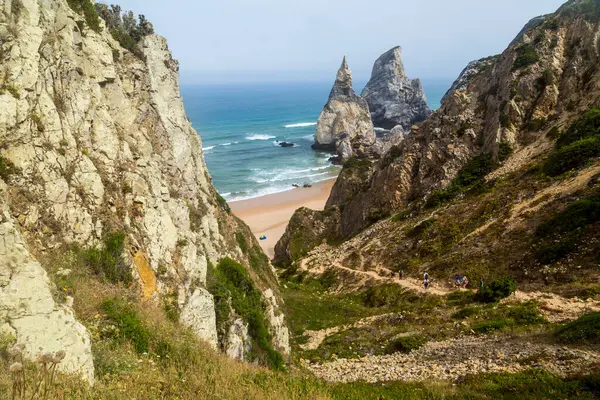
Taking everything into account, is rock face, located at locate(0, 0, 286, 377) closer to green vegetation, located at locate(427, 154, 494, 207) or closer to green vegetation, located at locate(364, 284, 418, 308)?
green vegetation, located at locate(364, 284, 418, 308)

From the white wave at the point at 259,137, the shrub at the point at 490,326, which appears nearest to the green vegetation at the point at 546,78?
the shrub at the point at 490,326

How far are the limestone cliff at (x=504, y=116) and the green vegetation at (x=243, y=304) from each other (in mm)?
21854

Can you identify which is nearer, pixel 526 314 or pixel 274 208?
pixel 526 314

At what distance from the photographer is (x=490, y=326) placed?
1605cm

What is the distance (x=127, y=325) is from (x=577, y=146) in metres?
31.2

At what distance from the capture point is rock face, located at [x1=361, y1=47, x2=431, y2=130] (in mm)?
Answer: 137125

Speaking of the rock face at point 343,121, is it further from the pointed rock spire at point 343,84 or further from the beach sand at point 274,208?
the beach sand at point 274,208

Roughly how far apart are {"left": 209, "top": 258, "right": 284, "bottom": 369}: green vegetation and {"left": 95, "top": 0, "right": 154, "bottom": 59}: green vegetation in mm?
12162

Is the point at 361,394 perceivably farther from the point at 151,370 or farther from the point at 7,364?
the point at 7,364

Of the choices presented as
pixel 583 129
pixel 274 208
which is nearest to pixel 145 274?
pixel 583 129

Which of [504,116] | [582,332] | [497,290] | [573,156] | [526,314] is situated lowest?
[497,290]

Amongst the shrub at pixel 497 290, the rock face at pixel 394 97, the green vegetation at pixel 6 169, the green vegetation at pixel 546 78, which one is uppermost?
the rock face at pixel 394 97

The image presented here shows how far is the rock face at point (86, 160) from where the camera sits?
9492 mm

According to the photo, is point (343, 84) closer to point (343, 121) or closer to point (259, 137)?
point (343, 121)
